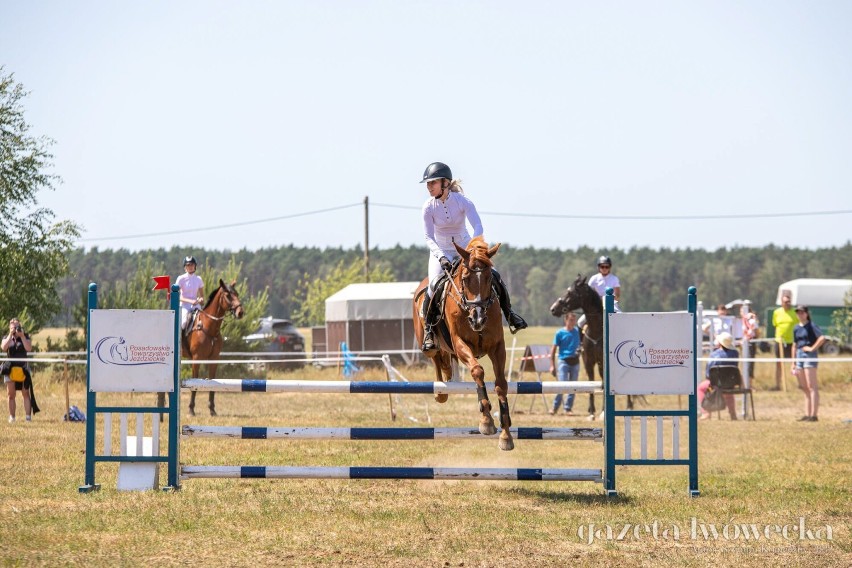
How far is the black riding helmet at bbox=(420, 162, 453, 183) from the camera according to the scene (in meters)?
10.3

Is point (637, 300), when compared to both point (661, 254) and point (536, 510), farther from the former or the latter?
point (536, 510)

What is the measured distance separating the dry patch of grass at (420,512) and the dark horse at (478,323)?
75 centimetres

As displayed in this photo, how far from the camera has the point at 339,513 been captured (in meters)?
8.52

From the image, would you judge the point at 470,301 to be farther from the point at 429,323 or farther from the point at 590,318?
the point at 590,318

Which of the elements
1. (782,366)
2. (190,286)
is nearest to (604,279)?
(190,286)

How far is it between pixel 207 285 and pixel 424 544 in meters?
27.2

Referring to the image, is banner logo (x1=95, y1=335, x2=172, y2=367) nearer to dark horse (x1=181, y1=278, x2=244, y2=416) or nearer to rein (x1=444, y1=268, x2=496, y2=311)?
rein (x1=444, y1=268, x2=496, y2=311)

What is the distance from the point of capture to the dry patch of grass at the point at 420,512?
7.04 metres

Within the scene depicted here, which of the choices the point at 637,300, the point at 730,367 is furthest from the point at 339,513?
the point at 637,300

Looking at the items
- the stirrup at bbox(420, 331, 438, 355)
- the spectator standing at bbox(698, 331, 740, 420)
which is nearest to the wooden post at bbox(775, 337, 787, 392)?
the spectator standing at bbox(698, 331, 740, 420)

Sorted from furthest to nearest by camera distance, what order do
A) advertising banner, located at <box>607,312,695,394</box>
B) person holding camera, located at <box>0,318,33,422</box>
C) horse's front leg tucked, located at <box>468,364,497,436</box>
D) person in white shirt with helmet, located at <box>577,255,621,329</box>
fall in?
1. person in white shirt with helmet, located at <box>577,255,621,329</box>
2. person holding camera, located at <box>0,318,33,422</box>
3. advertising banner, located at <box>607,312,695,394</box>
4. horse's front leg tucked, located at <box>468,364,497,436</box>

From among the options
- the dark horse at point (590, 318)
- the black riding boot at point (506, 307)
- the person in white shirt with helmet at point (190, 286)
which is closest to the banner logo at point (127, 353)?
the black riding boot at point (506, 307)

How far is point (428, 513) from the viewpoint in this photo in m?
8.52

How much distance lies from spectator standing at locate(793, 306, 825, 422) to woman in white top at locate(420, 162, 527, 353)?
10.3 m
